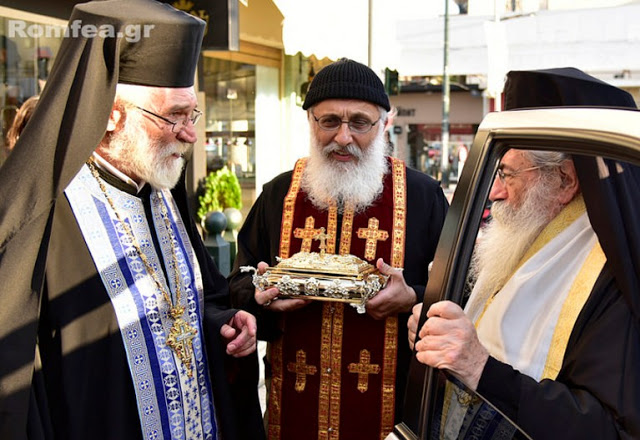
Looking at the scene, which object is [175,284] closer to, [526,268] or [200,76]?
[526,268]

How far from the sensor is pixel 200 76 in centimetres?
744

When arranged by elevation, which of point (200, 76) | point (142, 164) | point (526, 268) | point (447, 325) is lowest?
point (447, 325)

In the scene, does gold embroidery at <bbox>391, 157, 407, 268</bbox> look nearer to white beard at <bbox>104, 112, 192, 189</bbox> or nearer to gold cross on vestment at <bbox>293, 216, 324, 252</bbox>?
gold cross on vestment at <bbox>293, 216, 324, 252</bbox>

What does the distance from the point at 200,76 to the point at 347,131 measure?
494 centimetres

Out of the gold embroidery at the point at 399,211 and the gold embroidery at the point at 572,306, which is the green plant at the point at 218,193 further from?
the gold embroidery at the point at 572,306

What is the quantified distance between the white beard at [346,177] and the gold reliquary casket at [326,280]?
1.21 feet

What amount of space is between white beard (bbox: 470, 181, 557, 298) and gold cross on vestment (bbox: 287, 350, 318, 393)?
1.11 metres

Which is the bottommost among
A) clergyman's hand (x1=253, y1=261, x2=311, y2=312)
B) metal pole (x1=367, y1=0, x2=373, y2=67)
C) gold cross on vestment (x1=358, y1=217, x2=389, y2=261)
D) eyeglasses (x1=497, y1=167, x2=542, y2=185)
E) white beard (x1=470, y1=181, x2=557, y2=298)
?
clergyman's hand (x1=253, y1=261, x2=311, y2=312)

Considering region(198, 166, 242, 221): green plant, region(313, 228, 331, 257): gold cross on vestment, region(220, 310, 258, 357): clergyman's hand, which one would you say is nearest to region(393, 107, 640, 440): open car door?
region(220, 310, 258, 357): clergyman's hand

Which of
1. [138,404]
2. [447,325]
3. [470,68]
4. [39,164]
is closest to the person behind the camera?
[447,325]

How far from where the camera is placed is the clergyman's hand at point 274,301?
100 inches

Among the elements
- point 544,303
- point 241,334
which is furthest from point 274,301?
point 544,303

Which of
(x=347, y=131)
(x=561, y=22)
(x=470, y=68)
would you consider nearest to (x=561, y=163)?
(x=347, y=131)

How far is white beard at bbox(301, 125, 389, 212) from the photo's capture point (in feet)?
9.50
